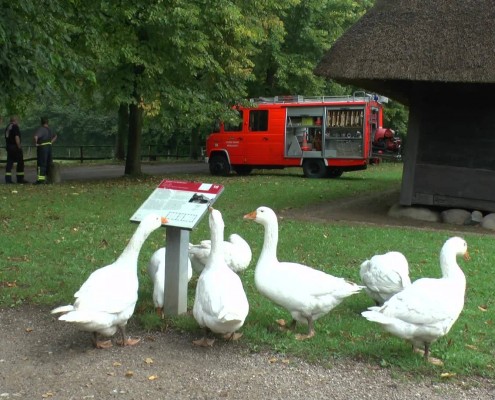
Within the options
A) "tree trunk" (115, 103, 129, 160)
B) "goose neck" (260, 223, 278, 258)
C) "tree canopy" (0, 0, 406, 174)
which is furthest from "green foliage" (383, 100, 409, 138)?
"goose neck" (260, 223, 278, 258)

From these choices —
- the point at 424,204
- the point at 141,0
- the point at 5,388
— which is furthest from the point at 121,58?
the point at 5,388

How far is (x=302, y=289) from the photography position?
5812 mm

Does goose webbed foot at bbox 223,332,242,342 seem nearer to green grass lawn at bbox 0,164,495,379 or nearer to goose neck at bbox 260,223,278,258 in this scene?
green grass lawn at bbox 0,164,495,379

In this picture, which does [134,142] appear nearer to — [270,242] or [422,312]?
[270,242]

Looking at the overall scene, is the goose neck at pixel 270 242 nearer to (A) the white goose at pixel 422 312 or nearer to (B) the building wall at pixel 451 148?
(A) the white goose at pixel 422 312

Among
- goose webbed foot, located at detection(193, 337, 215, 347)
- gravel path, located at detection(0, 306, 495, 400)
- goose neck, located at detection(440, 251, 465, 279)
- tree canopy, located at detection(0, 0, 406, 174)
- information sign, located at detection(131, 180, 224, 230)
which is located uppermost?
tree canopy, located at detection(0, 0, 406, 174)

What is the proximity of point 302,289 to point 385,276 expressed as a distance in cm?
109

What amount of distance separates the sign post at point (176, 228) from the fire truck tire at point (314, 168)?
18.4 meters

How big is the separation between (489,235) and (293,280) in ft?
25.1

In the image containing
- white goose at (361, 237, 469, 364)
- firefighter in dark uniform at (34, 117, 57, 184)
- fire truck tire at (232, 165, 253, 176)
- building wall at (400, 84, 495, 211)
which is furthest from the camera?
fire truck tire at (232, 165, 253, 176)

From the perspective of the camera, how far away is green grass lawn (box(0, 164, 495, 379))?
5805 mm

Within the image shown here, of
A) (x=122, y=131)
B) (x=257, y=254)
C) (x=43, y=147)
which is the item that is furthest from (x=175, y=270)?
(x=122, y=131)

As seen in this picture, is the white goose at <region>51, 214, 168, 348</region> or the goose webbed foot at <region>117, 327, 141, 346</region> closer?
the white goose at <region>51, 214, 168, 348</region>

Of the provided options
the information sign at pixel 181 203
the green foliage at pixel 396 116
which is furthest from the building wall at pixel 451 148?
the green foliage at pixel 396 116
